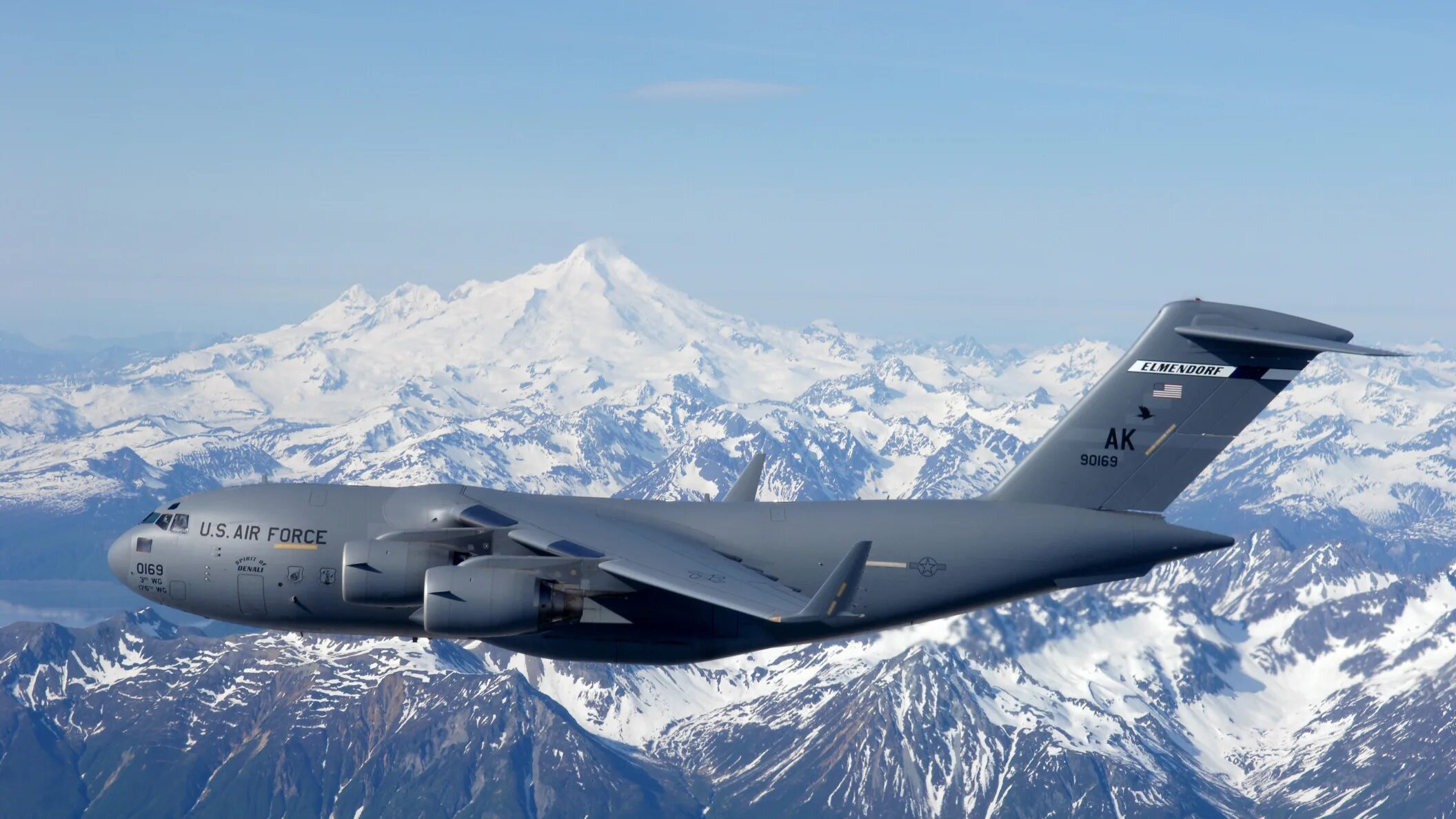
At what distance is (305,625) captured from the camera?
22.9 m

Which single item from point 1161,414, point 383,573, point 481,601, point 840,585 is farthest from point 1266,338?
point 383,573

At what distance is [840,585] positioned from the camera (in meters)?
17.8

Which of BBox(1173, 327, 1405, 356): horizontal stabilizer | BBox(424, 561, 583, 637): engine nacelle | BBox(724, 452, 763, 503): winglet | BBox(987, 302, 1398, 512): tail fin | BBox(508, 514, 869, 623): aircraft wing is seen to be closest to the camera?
BBox(508, 514, 869, 623): aircraft wing

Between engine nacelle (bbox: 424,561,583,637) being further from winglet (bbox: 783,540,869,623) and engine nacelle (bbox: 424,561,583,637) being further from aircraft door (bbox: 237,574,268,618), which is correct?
winglet (bbox: 783,540,869,623)

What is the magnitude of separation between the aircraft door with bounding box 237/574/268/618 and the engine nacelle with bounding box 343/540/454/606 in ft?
5.88

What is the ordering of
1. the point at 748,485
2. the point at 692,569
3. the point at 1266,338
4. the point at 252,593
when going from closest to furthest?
the point at 692,569, the point at 1266,338, the point at 252,593, the point at 748,485

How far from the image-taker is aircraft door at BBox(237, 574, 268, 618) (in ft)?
73.7

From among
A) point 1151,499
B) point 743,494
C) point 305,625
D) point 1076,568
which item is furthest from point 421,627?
point 1151,499

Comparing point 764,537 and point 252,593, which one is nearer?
point 252,593

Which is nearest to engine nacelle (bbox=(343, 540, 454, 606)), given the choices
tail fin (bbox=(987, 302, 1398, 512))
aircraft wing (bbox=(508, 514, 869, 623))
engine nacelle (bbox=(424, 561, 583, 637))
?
engine nacelle (bbox=(424, 561, 583, 637))

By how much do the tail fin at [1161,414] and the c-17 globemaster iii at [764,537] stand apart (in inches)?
1.2

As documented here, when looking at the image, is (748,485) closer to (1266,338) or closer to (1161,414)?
(1161,414)

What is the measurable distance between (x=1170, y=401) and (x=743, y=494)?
8.55 metres

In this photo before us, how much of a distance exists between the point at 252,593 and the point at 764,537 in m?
8.59
